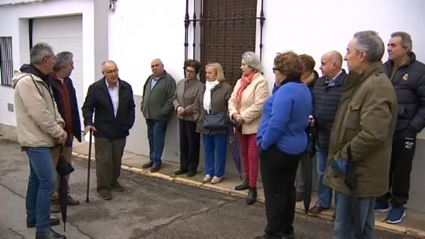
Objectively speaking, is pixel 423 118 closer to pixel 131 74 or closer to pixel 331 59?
pixel 331 59

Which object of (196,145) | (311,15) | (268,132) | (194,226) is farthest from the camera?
(196,145)

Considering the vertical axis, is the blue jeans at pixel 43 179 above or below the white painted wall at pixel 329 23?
below

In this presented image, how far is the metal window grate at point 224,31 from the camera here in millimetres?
6223

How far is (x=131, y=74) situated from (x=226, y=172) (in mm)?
2615

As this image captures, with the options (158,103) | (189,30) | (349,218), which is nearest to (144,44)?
(189,30)

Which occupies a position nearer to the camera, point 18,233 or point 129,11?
point 18,233

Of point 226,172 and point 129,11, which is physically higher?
point 129,11

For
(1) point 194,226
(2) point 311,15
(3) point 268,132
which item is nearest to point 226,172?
(1) point 194,226

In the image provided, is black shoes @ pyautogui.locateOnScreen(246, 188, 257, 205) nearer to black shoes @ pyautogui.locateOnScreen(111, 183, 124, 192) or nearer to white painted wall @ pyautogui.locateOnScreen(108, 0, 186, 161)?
black shoes @ pyautogui.locateOnScreen(111, 183, 124, 192)

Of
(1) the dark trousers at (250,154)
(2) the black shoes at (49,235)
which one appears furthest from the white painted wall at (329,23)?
(2) the black shoes at (49,235)

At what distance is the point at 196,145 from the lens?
6.48m

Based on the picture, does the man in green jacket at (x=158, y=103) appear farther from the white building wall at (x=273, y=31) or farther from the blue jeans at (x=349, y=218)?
the blue jeans at (x=349, y=218)

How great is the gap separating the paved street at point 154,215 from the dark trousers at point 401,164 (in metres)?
0.46

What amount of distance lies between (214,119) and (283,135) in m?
2.22
